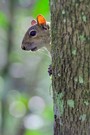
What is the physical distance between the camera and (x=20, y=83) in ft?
18.4

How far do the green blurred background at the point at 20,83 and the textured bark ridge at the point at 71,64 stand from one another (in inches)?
114

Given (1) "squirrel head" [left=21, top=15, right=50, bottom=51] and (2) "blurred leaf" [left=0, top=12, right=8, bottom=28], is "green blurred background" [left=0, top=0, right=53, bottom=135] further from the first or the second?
(1) "squirrel head" [left=21, top=15, right=50, bottom=51]

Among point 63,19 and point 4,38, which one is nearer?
point 63,19

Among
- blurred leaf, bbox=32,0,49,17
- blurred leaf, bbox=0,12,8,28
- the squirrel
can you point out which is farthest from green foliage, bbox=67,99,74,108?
blurred leaf, bbox=0,12,8,28

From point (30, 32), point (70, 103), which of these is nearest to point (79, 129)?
point (70, 103)

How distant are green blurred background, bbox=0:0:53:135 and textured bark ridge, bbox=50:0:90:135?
2.90 meters

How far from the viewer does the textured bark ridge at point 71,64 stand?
1.99 metres

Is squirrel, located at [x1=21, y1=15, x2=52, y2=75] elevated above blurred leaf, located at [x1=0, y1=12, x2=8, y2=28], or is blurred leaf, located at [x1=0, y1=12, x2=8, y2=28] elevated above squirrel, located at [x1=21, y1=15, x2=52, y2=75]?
blurred leaf, located at [x1=0, y1=12, x2=8, y2=28]

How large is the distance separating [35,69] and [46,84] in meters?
0.73

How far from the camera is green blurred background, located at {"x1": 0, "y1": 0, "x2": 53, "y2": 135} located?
5.28 metres

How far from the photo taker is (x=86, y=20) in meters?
1.97

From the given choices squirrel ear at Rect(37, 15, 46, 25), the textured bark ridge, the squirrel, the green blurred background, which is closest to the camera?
the textured bark ridge

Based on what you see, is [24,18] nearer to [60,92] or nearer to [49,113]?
[49,113]

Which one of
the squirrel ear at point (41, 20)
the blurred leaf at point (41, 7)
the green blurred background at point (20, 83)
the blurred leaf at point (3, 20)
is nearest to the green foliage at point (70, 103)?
the squirrel ear at point (41, 20)
